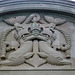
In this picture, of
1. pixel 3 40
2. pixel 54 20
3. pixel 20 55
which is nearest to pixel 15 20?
pixel 3 40

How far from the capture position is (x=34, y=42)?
28.3 ft

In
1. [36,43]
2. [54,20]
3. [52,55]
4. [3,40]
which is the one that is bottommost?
[52,55]

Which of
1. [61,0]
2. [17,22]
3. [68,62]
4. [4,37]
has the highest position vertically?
[61,0]

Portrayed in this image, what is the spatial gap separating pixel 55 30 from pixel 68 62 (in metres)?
1.19

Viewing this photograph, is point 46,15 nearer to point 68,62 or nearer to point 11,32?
point 11,32

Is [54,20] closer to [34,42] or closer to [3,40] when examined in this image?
[34,42]

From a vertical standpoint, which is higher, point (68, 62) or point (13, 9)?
point (13, 9)

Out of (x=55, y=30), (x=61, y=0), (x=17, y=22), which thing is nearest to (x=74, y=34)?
(x=55, y=30)

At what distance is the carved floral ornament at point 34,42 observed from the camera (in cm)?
837

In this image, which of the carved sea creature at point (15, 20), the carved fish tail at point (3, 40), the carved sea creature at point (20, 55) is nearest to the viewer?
the carved sea creature at point (20, 55)

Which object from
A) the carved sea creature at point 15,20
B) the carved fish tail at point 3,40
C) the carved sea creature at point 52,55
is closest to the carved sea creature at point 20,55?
the carved fish tail at point 3,40

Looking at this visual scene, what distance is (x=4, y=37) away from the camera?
8875mm

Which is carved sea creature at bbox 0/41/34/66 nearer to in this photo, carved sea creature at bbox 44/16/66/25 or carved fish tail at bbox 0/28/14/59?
carved fish tail at bbox 0/28/14/59

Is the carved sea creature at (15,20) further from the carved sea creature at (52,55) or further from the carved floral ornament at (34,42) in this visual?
the carved sea creature at (52,55)
